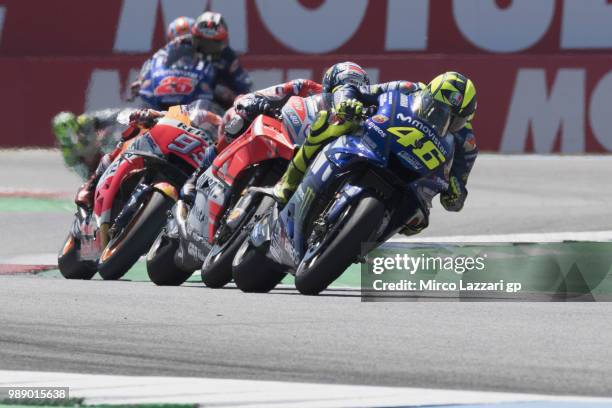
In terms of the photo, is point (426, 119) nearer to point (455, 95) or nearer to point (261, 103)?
point (455, 95)

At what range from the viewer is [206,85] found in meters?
→ 11.6

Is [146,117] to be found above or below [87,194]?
above

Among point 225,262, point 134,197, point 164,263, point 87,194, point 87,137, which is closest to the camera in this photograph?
point 225,262

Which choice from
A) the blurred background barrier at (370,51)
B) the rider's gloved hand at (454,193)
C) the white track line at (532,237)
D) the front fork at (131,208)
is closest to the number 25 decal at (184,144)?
the front fork at (131,208)

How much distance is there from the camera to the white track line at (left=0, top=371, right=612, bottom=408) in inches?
218

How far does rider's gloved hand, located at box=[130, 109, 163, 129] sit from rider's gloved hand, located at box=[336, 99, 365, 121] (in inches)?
100

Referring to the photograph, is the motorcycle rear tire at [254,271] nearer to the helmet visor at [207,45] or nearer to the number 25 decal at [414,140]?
the number 25 decal at [414,140]

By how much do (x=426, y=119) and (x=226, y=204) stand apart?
1.63m

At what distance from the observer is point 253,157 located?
9695 mm

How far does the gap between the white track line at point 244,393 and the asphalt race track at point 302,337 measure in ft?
0.43

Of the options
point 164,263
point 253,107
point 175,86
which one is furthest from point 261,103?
point 175,86

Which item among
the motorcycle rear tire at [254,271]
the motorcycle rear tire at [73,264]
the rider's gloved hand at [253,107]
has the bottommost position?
the motorcycle rear tire at [73,264]

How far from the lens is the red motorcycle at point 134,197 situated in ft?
34.3

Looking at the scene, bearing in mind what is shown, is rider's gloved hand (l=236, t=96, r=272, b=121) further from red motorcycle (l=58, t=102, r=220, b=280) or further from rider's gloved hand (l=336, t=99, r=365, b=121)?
rider's gloved hand (l=336, t=99, r=365, b=121)
